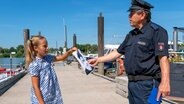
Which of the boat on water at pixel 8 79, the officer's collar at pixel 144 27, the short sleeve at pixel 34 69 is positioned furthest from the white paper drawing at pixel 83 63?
the boat on water at pixel 8 79

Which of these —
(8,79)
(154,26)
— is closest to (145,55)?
(154,26)

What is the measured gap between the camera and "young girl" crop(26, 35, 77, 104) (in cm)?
582

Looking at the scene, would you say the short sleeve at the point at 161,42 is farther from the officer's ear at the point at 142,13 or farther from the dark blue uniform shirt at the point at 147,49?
the officer's ear at the point at 142,13

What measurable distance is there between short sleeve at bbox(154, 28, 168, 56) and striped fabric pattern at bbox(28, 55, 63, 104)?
5.28 feet

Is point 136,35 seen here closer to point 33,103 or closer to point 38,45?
point 38,45

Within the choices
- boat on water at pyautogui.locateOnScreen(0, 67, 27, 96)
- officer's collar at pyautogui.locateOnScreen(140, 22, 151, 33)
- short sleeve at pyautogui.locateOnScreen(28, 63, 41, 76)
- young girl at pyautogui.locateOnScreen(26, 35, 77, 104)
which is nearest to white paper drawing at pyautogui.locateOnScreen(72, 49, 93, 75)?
young girl at pyautogui.locateOnScreen(26, 35, 77, 104)

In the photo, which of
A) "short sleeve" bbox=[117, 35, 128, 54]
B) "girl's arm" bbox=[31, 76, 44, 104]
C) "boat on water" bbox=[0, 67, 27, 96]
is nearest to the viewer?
"short sleeve" bbox=[117, 35, 128, 54]

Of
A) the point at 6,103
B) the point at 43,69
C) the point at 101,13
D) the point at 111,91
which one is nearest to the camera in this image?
the point at 43,69

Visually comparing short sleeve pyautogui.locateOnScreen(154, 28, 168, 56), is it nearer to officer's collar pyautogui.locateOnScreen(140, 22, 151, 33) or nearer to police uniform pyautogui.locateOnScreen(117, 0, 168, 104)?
police uniform pyautogui.locateOnScreen(117, 0, 168, 104)

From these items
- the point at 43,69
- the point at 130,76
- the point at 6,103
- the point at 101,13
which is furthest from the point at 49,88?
the point at 101,13

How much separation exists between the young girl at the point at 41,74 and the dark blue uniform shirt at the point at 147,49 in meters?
1.22

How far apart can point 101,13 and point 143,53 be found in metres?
22.5

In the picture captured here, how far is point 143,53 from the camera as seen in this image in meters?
5.16

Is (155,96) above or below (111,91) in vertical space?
above
